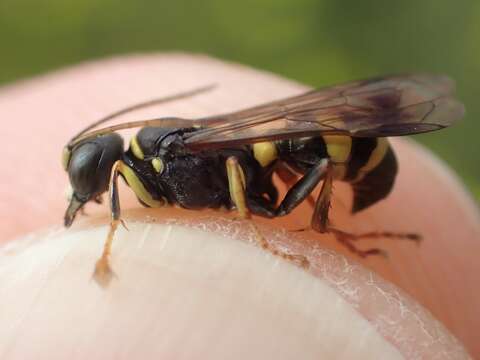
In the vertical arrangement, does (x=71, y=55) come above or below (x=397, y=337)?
below

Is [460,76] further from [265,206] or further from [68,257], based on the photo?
[68,257]

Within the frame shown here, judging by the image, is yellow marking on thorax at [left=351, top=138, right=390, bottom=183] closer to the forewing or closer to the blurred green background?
the forewing

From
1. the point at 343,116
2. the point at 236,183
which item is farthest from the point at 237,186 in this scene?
the point at 343,116

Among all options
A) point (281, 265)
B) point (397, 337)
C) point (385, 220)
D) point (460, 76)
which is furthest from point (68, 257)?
point (460, 76)

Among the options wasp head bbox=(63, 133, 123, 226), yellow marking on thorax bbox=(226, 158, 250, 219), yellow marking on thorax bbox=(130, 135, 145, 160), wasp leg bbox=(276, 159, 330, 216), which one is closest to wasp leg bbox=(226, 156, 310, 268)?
yellow marking on thorax bbox=(226, 158, 250, 219)

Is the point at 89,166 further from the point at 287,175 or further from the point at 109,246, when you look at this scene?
the point at 287,175

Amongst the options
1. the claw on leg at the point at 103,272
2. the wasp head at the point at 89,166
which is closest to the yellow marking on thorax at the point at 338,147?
the wasp head at the point at 89,166

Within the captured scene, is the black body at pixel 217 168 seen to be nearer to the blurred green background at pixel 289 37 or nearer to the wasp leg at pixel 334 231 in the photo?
the wasp leg at pixel 334 231
